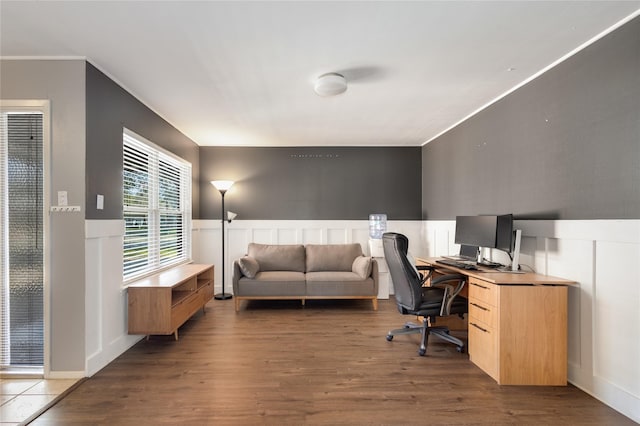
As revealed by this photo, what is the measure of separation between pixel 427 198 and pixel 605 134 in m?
3.19

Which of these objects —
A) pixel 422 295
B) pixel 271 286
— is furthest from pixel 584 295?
pixel 271 286

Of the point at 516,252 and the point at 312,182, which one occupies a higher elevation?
the point at 312,182

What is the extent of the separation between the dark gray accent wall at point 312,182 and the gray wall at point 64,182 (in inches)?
115

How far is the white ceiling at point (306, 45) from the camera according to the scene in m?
1.92

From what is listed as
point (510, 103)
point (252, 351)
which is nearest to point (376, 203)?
point (510, 103)

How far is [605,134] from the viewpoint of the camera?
2.17 m

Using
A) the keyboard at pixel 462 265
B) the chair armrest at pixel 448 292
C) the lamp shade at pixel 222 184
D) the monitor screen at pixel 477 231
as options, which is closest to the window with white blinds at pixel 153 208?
Result: the lamp shade at pixel 222 184

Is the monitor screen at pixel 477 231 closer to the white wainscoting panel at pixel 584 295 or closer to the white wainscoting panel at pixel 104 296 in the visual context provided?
the white wainscoting panel at pixel 584 295

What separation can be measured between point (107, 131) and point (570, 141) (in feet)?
12.7

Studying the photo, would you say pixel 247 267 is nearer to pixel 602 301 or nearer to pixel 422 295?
pixel 422 295

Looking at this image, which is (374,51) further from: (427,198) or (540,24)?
(427,198)

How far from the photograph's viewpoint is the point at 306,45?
2.30 m

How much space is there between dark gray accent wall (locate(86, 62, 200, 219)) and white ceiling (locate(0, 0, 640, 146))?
0.37 ft

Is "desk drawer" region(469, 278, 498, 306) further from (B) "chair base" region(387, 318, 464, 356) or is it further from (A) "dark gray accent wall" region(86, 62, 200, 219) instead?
(A) "dark gray accent wall" region(86, 62, 200, 219)
